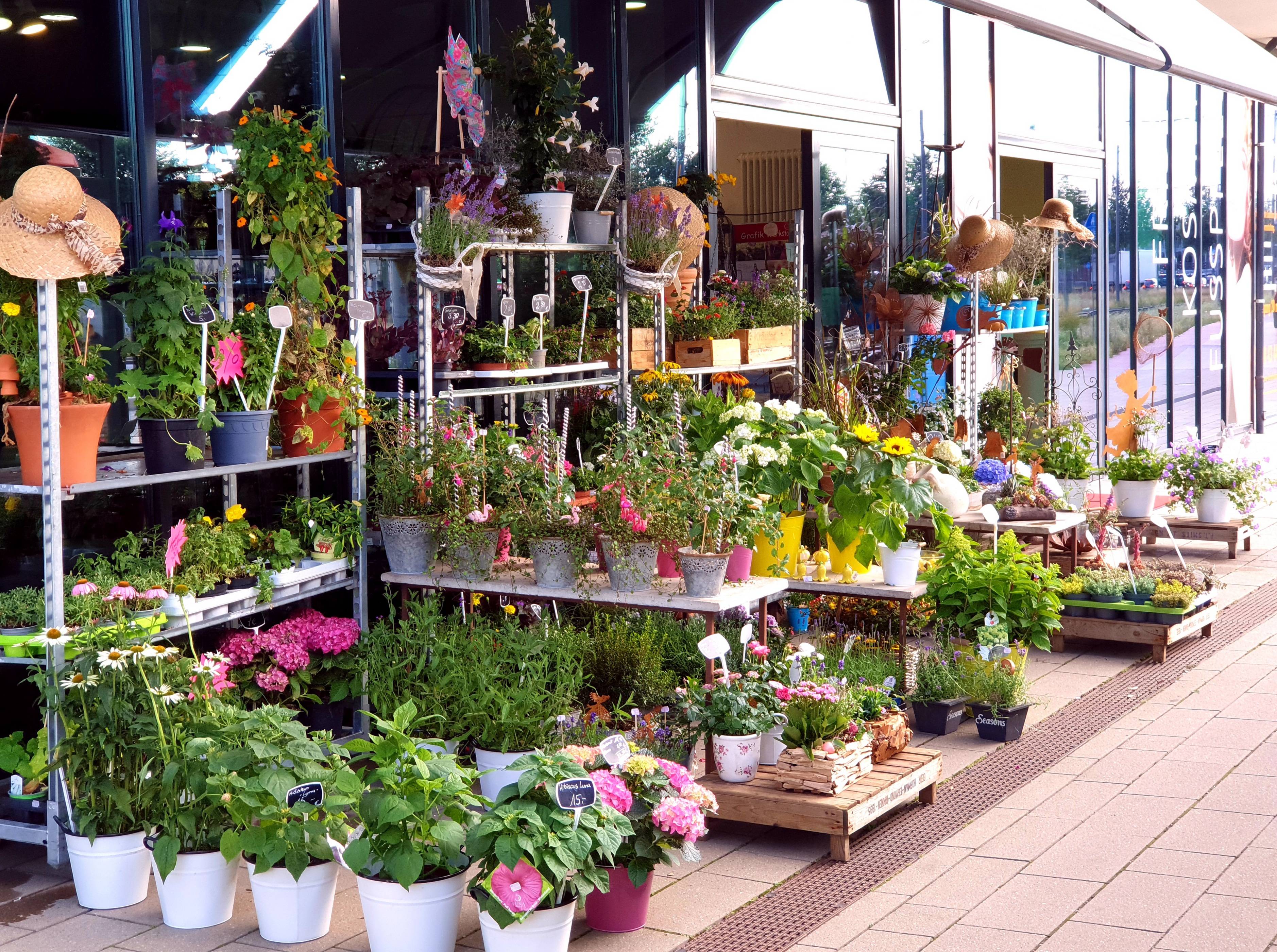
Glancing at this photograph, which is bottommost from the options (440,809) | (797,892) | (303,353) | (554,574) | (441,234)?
(797,892)

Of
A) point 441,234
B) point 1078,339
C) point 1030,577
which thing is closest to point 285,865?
point 441,234

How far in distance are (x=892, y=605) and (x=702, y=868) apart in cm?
292

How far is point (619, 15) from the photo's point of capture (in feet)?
22.7

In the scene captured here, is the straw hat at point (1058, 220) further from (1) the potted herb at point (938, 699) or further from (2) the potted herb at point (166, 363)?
(2) the potted herb at point (166, 363)

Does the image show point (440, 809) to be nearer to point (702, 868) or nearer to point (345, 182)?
point (702, 868)

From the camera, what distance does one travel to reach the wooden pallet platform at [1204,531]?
897 centimetres

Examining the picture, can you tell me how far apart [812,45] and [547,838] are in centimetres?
615

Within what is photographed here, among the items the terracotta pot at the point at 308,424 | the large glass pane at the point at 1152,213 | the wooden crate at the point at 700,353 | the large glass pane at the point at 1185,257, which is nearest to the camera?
the terracotta pot at the point at 308,424

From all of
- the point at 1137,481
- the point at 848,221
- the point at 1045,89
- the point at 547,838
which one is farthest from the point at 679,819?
the point at 1045,89

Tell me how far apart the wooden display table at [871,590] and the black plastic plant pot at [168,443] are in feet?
7.63

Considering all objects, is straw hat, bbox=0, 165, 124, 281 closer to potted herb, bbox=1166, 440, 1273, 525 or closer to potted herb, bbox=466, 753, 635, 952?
potted herb, bbox=466, 753, 635, 952

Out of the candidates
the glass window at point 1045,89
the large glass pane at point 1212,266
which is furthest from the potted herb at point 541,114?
the large glass pane at point 1212,266

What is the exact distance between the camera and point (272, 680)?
4.67 metres

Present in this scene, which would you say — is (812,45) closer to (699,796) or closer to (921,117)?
(921,117)
